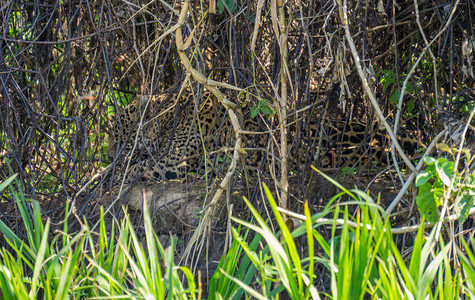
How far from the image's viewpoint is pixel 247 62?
10.8ft

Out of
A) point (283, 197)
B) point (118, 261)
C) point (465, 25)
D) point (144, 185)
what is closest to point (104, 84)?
point (144, 185)

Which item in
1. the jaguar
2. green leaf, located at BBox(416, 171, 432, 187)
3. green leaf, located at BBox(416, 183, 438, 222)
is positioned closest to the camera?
green leaf, located at BBox(416, 171, 432, 187)

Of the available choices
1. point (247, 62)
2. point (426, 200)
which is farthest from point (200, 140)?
point (426, 200)

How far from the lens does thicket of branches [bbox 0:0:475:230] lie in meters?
2.91

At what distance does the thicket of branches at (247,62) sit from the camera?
291 centimetres

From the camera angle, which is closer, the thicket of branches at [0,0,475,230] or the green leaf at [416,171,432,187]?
the green leaf at [416,171,432,187]

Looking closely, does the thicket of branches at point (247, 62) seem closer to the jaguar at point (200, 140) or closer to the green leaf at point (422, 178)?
the jaguar at point (200, 140)

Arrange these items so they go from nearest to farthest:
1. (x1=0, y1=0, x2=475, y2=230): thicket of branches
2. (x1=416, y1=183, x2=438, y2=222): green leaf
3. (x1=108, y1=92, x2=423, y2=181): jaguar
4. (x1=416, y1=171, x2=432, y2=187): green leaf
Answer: (x1=416, y1=171, x2=432, y2=187): green leaf < (x1=416, y1=183, x2=438, y2=222): green leaf < (x1=0, y1=0, x2=475, y2=230): thicket of branches < (x1=108, y1=92, x2=423, y2=181): jaguar

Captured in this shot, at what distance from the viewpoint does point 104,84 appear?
142 inches

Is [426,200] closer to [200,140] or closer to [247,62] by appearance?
[247,62]

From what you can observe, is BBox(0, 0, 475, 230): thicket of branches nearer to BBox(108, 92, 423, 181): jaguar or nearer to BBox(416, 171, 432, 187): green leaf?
BBox(108, 92, 423, 181): jaguar

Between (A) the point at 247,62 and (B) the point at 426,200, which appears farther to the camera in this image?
(A) the point at 247,62

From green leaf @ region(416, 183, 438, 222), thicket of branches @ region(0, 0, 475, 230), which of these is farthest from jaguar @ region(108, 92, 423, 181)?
green leaf @ region(416, 183, 438, 222)

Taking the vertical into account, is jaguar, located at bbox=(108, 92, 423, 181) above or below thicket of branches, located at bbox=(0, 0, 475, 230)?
below
